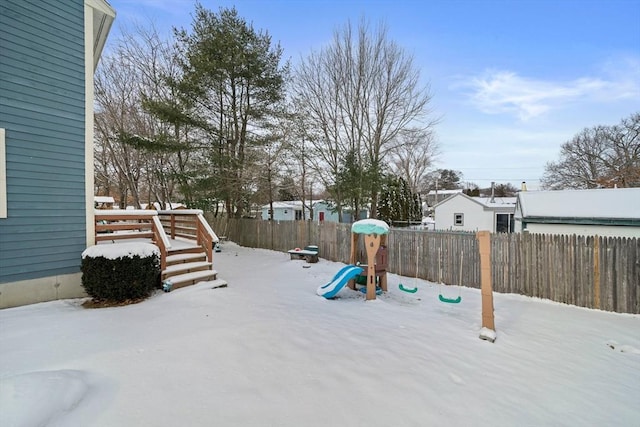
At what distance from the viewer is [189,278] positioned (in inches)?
241

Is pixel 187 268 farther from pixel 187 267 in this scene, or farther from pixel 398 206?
pixel 398 206

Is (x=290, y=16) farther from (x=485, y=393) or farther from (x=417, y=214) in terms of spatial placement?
(x=417, y=214)

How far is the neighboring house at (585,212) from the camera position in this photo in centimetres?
864

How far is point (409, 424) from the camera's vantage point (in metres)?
2.24

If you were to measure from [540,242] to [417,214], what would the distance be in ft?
57.5

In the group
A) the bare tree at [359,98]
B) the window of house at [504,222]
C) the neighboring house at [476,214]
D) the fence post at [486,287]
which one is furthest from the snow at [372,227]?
the window of house at [504,222]

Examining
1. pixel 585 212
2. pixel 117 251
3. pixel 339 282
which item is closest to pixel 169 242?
pixel 117 251

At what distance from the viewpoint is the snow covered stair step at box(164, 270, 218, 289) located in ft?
19.1

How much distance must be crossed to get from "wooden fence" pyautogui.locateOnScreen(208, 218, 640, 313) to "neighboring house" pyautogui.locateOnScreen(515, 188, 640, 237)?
3.52 m

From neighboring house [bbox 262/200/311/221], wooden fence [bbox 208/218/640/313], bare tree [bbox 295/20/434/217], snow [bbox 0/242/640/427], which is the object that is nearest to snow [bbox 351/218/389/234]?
snow [bbox 0/242/640/427]

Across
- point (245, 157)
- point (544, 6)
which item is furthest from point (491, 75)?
point (245, 157)

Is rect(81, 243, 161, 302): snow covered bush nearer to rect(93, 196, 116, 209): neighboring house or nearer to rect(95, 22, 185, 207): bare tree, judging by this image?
rect(93, 196, 116, 209): neighboring house

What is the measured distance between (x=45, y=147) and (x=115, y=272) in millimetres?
2435

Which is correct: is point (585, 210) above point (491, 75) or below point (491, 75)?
below
